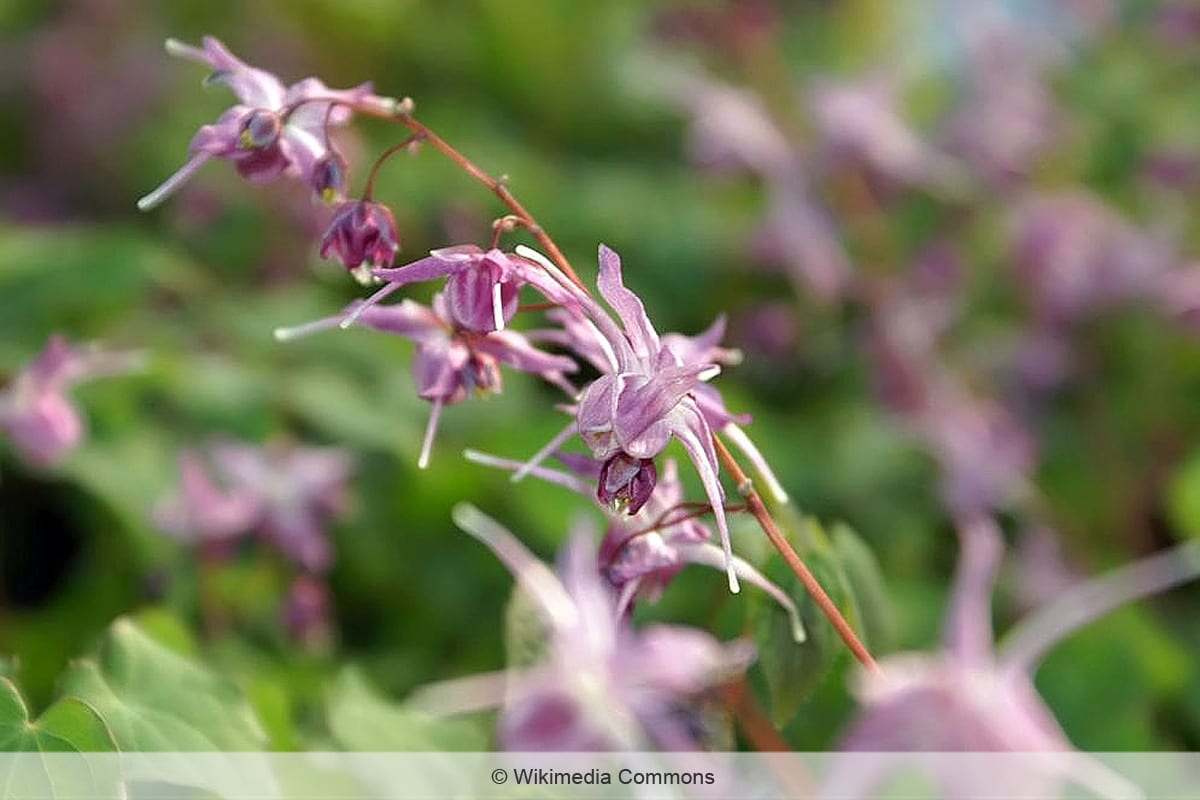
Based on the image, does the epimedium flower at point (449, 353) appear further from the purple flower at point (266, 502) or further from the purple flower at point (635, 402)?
the purple flower at point (266, 502)

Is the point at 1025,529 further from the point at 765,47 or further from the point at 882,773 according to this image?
the point at 882,773

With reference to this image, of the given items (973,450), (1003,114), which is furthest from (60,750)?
(1003,114)

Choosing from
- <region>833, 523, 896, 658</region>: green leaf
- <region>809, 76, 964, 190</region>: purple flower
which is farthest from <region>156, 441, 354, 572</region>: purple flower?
<region>809, 76, 964, 190</region>: purple flower

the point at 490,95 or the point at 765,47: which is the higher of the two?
the point at 490,95

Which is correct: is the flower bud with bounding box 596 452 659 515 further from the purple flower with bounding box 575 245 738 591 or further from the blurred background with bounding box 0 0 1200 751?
the blurred background with bounding box 0 0 1200 751

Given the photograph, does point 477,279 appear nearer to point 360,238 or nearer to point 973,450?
point 360,238

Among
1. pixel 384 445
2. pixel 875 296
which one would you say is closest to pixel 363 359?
pixel 384 445
